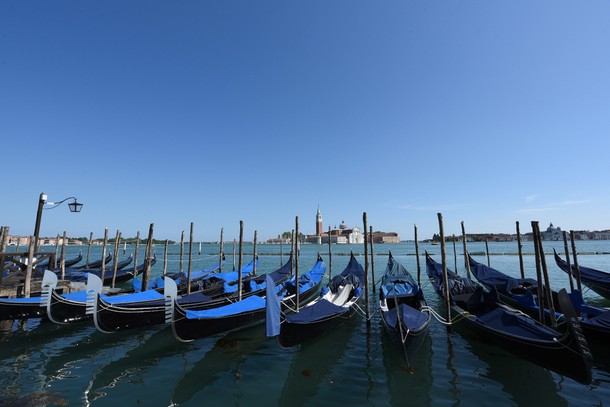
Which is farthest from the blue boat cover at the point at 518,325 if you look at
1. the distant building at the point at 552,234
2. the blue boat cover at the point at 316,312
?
the distant building at the point at 552,234

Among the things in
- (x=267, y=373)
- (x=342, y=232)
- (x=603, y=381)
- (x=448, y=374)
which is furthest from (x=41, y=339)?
(x=342, y=232)

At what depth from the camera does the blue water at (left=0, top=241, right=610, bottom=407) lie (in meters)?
4.84

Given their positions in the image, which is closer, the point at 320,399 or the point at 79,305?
the point at 320,399

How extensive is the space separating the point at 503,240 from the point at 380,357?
142833 mm

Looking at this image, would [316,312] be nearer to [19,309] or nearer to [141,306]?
[141,306]

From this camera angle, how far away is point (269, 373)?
19.0 feet

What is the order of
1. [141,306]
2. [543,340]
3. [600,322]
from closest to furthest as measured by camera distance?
[543,340]
[600,322]
[141,306]

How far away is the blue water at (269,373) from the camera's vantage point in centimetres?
484

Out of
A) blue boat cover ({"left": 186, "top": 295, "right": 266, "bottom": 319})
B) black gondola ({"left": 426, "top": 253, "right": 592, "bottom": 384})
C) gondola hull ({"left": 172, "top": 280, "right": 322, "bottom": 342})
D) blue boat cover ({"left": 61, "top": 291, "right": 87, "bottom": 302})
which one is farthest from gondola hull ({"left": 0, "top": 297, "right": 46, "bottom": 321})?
black gondola ({"left": 426, "top": 253, "right": 592, "bottom": 384})

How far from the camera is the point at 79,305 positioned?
8.57 metres

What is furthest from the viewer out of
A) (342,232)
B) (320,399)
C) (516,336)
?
(342,232)

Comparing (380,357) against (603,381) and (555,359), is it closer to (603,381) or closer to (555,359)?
(555,359)

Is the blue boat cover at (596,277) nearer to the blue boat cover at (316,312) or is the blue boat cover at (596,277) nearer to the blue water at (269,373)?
the blue water at (269,373)

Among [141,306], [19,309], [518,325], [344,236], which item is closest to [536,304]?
[518,325]
